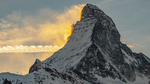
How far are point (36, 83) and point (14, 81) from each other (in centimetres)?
1603

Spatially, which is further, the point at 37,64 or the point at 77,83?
the point at 77,83

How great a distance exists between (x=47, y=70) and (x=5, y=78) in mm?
42109

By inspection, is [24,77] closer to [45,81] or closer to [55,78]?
[45,81]

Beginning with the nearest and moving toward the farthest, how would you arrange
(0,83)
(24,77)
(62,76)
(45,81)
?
(0,83)
(24,77)
(45,81)
(62,76)

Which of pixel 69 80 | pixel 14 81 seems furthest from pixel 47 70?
pixel 14 81

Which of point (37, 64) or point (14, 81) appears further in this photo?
point (37, 64)

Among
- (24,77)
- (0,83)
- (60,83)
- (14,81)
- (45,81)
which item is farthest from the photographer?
A: (60,83)

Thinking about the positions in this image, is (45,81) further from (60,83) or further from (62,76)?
(62,76)

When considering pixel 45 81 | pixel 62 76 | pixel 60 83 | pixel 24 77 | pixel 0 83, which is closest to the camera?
pixel 0 83

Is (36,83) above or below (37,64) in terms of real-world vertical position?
below

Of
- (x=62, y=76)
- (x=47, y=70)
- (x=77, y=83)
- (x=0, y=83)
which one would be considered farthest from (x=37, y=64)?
(x=0, y=83)

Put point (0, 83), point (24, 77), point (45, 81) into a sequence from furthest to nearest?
point (45, 81) < point (24, 77) < point (0, 83)

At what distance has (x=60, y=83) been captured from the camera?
151m

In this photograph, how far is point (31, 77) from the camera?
134125mm
